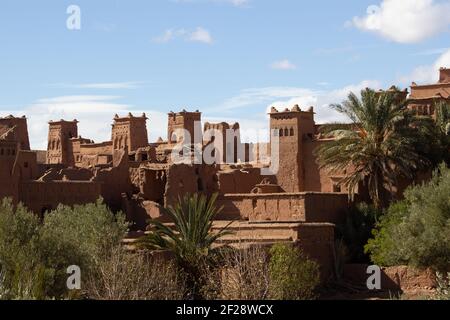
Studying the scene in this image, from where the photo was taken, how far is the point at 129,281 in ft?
77.2

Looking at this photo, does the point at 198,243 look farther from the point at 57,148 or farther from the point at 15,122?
the point at 57,148

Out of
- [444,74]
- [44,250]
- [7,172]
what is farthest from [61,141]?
[44,250]

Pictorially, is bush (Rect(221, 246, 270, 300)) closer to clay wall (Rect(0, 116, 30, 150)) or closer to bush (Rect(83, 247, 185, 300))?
bush (Rect(83, 247, 185, 300))

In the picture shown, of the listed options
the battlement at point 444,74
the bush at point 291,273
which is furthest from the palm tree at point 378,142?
the battlement at point 444,74

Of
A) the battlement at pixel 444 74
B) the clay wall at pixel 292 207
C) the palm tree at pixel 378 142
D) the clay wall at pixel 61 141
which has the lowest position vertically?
the clay wall at pixel 292 207

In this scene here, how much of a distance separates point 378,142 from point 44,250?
17.2 metres

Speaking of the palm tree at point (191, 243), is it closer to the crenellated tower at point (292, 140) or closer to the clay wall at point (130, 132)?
the crenellated tower at point (292, 140)

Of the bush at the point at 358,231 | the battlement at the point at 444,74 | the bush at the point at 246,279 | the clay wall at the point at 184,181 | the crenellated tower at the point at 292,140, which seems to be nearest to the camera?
the bush at the point at 246,279

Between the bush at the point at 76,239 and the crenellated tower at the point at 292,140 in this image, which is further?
the crenellated tower at the point at 292,140

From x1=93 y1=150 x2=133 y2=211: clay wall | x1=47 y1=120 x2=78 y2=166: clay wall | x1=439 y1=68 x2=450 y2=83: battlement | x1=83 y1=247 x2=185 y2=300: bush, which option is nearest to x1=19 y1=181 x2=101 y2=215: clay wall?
x1=93 y1=150 x2=133 y2=211: clay wall

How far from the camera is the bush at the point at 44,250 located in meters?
24.1

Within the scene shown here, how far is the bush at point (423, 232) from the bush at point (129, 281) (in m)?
10.2

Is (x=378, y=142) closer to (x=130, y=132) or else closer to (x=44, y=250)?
(x=44, y=250)
